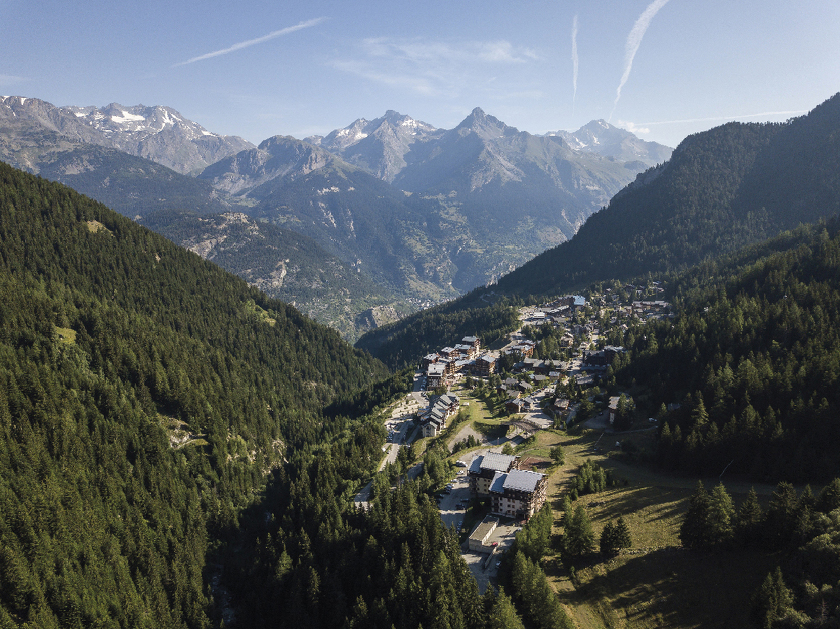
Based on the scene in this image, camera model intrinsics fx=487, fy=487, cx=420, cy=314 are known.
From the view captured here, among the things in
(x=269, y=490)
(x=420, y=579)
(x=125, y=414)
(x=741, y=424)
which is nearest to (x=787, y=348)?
(x=741, y=424)

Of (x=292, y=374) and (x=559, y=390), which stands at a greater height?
(x=292, y=374)

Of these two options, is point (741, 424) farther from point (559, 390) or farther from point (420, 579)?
point (420, 579)

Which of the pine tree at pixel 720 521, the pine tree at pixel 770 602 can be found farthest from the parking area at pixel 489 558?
the pine tree at pixel 770 602

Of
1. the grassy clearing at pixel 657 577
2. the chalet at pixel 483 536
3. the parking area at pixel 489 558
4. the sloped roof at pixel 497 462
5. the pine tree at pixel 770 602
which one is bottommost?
the grassy clearing at pixel 657 577

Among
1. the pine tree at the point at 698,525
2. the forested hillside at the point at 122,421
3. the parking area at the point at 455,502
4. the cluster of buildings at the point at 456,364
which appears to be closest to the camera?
the pine tree at the point at 698,525

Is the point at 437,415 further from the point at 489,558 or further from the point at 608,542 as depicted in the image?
the point at 608,542

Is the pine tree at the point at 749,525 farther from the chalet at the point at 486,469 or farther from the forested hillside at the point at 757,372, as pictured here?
the chalet at the point at 486,469

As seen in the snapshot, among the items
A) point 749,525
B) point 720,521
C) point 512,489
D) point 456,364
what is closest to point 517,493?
point 512,489
